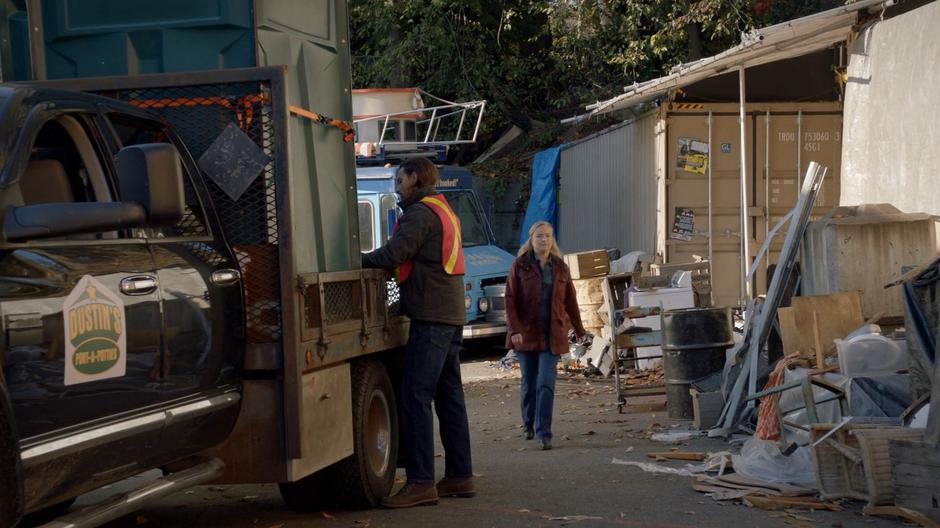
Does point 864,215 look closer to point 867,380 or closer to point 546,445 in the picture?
point 867,380

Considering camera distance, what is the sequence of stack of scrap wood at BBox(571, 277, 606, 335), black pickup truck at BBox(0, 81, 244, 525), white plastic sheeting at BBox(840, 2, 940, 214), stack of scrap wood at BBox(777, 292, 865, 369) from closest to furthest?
black pickup truck at BBox(0, 81, 244, 525)
stack of scrap wood at BBox(777, 292, 865, 369)
white plastic sheeting at BBox(840, 2, 940, 214)
stack of scrap wood at BBox(571, 277, 606, 335)

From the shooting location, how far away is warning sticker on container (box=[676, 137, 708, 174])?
1677cm

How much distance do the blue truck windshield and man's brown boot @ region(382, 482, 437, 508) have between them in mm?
11181

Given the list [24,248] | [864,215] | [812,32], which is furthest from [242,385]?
[812,32]

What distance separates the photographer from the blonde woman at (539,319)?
1052 centimetres

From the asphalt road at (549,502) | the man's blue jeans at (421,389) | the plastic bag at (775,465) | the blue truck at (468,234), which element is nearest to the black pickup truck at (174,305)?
the man's blue jeans at (421,389)

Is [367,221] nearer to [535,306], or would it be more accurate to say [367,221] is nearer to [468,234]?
[468,234]

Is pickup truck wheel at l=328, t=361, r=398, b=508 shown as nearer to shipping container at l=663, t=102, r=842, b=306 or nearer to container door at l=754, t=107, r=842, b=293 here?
shipping container at l=663, t=102, r=842, b=306

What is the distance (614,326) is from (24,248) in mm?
8665

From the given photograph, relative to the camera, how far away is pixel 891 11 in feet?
39.3

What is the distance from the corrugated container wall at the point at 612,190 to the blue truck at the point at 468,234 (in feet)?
6.87

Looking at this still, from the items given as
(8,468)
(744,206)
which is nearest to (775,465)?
(8,468)

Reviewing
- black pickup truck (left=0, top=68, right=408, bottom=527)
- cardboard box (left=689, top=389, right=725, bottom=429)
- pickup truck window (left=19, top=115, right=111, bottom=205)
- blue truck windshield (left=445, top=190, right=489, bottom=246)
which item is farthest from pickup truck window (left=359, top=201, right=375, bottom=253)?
pickup truck window (left=19, top=115, right=111, bottom=205)

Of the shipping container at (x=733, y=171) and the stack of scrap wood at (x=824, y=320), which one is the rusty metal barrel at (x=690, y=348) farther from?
the shipping container at (x=733, y=171)
